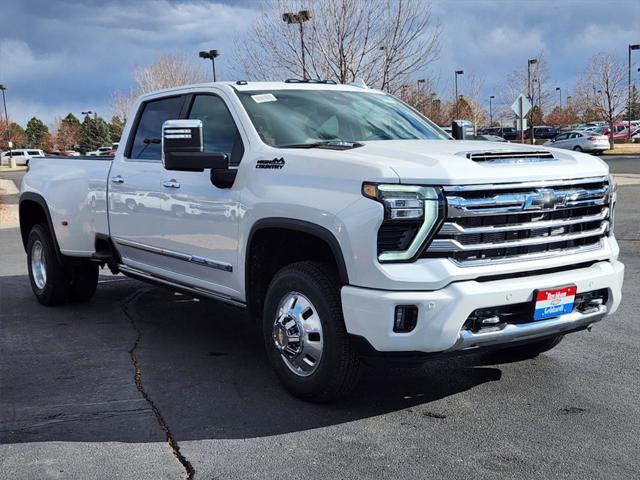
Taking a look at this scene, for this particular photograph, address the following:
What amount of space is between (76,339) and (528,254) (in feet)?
12.6

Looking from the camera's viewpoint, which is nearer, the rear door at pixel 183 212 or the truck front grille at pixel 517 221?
the truck front grille at pixel 517 221

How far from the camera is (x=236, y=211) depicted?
4672 millimetres

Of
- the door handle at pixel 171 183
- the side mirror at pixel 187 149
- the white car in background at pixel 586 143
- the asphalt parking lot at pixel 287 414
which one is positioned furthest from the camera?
the white car in background at pixel 586 143

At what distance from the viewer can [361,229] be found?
376 centimetres

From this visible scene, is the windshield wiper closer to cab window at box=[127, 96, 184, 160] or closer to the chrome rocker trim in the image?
the chrome rocker trim

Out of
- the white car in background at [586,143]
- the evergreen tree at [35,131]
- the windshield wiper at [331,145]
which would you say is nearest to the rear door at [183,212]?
the windshield wiper at [331,145]

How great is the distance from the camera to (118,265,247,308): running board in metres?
4.98

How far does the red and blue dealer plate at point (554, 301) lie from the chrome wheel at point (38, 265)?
5.30 meters

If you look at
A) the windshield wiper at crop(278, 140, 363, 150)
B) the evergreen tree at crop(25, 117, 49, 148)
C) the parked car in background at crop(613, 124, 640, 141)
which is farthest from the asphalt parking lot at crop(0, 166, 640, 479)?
the evergreen tree at crop(25, 117, 49, 148)

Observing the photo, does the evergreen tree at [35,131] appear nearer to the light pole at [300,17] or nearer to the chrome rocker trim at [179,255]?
the light pole at [300,17]

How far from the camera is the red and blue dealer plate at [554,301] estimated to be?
12.9 ft

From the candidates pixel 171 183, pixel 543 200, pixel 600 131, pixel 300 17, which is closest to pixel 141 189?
pixel 171 183

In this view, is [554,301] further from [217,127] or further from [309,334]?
[217,127]

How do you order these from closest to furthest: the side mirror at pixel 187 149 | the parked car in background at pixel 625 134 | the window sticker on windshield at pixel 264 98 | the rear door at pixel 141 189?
the side mirror at pixel 187 149 < the window sticker on windshield at pixel 264 98 < the rear door at pixel 141 189 < the parked car in background at pixel 625 134
